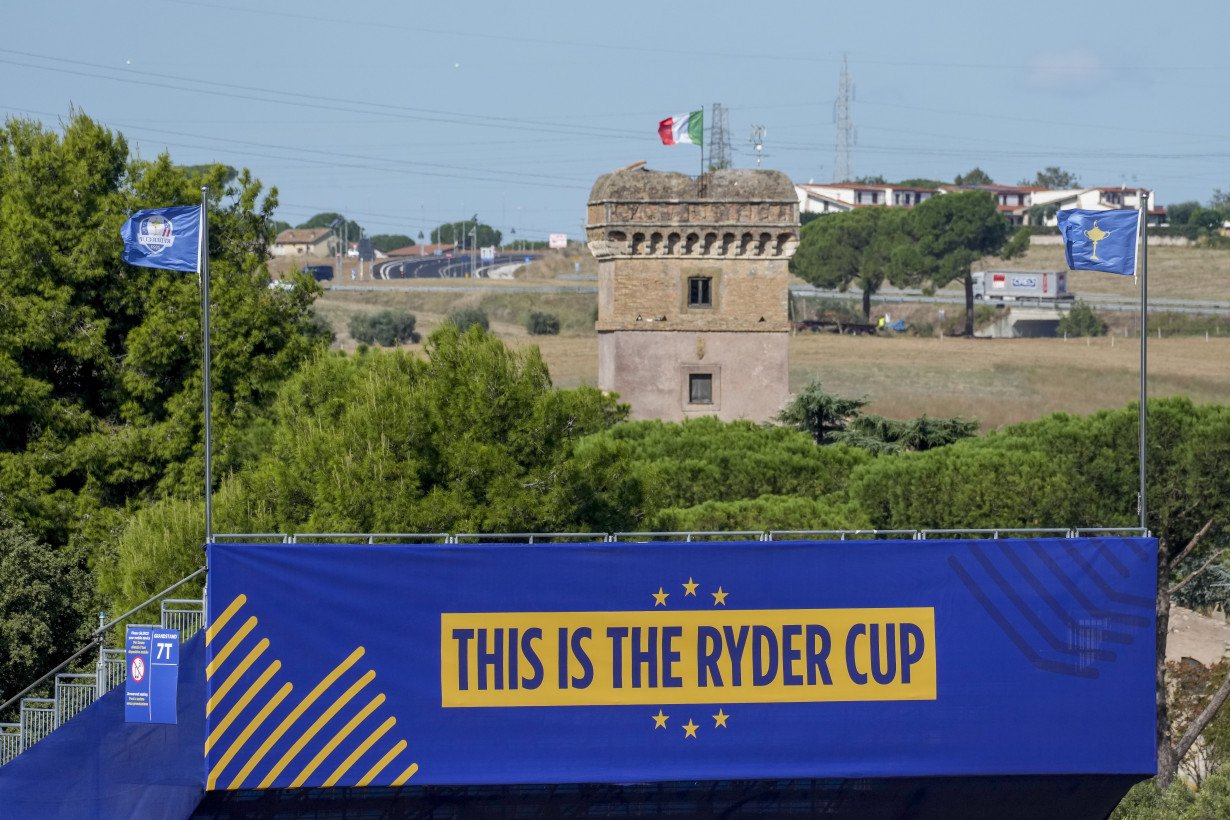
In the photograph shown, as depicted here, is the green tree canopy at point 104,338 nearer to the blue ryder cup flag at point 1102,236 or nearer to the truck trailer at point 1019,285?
the blue ryder cup flag at point 1102,236

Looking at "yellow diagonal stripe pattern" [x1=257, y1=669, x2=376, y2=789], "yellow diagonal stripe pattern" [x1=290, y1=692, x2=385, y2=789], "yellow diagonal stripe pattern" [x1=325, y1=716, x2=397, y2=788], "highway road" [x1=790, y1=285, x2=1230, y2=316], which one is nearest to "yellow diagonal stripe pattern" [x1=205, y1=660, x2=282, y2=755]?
"yellow diagonal stripe pattern" [x1=257, y1=669, x2=376, y2=789]

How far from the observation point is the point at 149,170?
43031 millimetres

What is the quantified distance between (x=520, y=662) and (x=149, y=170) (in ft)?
87.2

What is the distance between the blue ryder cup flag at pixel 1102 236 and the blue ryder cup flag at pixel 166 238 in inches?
415

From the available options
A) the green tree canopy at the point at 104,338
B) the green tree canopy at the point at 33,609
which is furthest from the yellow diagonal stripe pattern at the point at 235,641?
the green tree canopy at the point at 104,338

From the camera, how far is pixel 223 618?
19.3 meters

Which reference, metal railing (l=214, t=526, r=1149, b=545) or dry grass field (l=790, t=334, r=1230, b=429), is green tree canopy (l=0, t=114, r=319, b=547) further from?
dry grass field (l=790, t=334, r=1230, b=429)

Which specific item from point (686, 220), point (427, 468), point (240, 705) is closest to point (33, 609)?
point (427, 468)

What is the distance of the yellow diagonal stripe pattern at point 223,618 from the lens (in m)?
19.2

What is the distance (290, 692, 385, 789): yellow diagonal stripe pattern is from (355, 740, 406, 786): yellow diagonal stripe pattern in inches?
17.0

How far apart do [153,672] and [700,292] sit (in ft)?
127

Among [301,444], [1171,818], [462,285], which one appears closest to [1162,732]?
[1171,818]

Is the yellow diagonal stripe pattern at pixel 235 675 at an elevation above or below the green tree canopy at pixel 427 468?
below

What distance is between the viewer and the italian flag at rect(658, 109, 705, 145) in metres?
59.8
